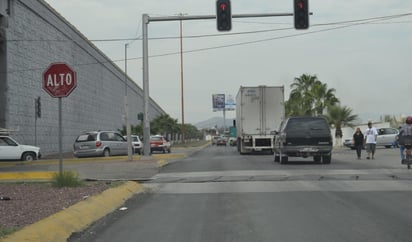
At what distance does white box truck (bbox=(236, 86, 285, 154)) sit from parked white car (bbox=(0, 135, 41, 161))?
1243 centimetres

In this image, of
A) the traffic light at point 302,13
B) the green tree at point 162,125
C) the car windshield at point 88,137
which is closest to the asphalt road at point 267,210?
the traffic light at point 302,13

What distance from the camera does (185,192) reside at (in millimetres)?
13391

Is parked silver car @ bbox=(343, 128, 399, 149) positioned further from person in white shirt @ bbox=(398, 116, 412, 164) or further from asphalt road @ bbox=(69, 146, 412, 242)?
asphalt road @ bbox=(69, 146, 412, 242)

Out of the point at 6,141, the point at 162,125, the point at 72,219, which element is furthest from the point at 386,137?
the point at 162,125

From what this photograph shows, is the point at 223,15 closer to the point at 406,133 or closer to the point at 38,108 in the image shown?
the point at 406,133

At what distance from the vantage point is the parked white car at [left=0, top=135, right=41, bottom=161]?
26.5m

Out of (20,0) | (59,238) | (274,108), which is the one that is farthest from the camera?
(274,108)

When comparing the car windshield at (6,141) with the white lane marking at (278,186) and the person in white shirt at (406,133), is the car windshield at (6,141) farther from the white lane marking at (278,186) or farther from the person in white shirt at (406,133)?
the person in white shirt at (406,133)

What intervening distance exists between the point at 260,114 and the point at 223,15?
40.1 ft

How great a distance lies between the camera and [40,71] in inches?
1312

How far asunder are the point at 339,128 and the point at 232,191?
41.1m

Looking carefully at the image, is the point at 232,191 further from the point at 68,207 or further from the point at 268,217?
the point at 68,207

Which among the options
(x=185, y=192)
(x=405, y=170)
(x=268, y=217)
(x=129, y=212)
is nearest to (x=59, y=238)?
(x=129, y=212)

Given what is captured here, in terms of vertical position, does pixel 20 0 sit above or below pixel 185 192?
above
